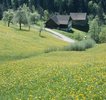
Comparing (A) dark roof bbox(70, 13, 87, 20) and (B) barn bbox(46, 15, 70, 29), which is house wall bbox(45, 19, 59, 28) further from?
(A) dark roof bbox(70, 13, 87, 20)

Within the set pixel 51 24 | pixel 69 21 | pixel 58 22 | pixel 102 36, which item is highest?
pixel 102 36

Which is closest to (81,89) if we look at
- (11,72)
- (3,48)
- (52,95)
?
(52,95)

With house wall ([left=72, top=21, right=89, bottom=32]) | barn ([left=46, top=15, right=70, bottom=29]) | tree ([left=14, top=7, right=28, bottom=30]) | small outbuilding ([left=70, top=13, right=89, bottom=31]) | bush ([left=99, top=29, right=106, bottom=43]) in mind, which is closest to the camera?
tree ([left=14, top=7, right=28, bottom=30])

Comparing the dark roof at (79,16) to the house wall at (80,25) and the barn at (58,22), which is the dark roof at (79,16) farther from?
the barn at (58,22)

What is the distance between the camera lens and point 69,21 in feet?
573

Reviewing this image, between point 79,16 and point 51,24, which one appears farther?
point 79,16

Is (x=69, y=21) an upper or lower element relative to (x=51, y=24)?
upper

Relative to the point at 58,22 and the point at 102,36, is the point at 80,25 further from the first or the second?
the point at 102,36

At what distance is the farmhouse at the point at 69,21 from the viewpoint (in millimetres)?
170250

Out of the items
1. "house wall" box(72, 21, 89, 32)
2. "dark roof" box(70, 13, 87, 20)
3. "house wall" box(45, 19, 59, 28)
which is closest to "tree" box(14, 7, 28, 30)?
"house wall" box(45, 19, 59, 28)

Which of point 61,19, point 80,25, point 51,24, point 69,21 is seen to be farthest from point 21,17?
point 80,25

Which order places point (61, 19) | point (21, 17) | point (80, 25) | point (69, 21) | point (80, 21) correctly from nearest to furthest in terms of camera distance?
point (21, 17)
point (61, 19)
point (69, 21)
point (80, 25)
point (80, 21)

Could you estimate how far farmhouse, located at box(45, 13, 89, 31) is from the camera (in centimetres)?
17025

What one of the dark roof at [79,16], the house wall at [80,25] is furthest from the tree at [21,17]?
the dark roof at [79,16]
